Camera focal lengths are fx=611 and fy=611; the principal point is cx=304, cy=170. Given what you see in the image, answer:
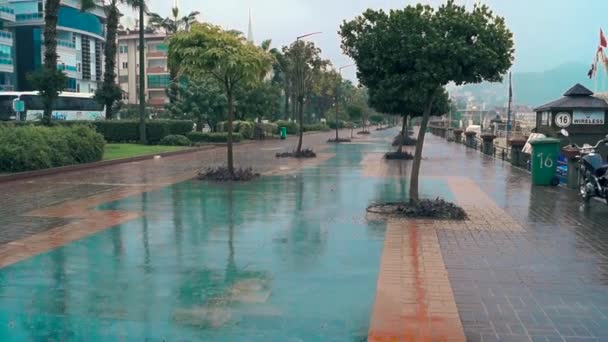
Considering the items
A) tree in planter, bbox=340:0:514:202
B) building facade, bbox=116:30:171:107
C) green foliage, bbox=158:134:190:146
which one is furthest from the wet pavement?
building facade, bbox=116:30:171:107

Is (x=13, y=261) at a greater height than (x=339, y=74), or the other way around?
(x=339, y=74)

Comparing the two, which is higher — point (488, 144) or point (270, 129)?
point (270, 129)

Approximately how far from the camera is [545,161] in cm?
1505

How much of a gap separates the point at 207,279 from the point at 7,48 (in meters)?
68.7

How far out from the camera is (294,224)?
31.7 ft

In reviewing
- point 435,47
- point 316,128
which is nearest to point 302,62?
point 435,47

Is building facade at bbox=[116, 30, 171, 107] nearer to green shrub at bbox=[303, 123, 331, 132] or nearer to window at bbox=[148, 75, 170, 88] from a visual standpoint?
window at bbox=[148, 75, 170, 88]

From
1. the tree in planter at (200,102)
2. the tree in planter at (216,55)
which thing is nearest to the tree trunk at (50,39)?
the tree in planter at (216,55)

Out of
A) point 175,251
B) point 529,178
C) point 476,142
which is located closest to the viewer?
point 175,251

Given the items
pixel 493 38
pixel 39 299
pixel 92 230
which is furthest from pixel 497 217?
pixel 39 299

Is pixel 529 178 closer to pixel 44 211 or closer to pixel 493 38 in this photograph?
pixel 493 38

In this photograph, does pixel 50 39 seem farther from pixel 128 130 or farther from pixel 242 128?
pixel 242 128

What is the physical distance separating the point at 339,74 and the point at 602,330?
4716 cm

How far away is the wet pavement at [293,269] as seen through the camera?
5.12 metres
